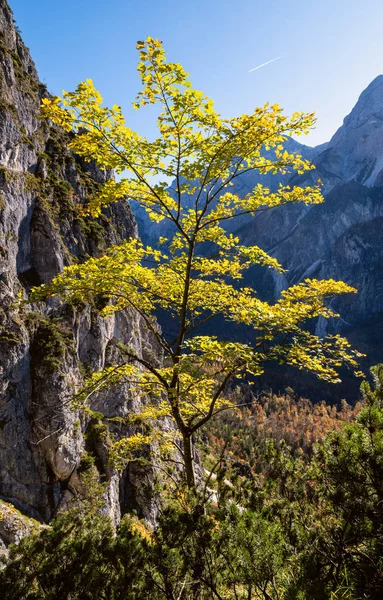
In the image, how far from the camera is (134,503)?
28062 millimetres

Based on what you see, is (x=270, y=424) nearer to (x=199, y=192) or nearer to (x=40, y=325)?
(x=40, y=325)

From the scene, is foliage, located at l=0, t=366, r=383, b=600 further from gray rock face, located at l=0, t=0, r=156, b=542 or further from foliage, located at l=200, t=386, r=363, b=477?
foliage, located at l=200, t=386, r=363, b=477

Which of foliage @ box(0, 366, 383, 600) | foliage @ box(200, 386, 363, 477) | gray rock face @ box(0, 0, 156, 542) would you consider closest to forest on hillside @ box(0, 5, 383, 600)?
foliage @ box(0, 366, 383, 600)

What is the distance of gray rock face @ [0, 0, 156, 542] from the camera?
19969 millimetres

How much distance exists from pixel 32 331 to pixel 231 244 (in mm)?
19908

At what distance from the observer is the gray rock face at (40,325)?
20.0 meters

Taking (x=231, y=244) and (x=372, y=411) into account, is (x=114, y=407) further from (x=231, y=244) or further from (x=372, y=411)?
(x=372, y=411)

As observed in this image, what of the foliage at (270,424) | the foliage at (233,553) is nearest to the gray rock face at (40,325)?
the foliage at (233,553)

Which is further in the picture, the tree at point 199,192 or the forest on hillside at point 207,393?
the tree at point 199,192

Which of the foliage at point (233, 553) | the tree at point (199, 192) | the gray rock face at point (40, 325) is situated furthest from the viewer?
the gray rock face at point (40, 325)

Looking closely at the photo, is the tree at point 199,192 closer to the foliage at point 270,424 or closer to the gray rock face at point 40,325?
the gray rock face at point 40,325

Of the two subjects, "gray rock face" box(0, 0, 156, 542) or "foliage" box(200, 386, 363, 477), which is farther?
"foliage" box(200, 386, 363, 477)

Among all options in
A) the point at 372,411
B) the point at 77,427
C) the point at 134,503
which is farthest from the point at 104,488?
the point at 372,411

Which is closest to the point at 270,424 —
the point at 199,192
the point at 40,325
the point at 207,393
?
the point at 40,325
